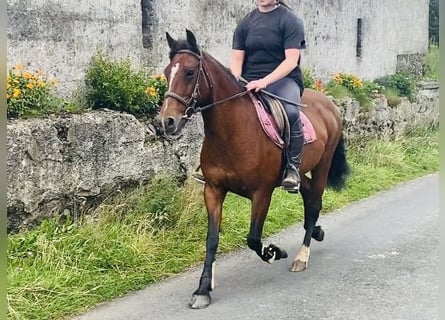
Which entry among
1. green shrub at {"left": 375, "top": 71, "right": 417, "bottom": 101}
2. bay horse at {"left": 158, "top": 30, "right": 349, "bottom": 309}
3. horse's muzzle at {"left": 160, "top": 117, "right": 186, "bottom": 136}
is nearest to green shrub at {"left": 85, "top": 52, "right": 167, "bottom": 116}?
bay horse at {"left": 158, "top": 30, "right": 349, "bottom": 309}

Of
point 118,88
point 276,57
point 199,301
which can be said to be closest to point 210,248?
point 199,301

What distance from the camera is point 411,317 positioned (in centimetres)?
503

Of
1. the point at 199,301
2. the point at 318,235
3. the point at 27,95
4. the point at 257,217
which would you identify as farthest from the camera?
the point at 318,235

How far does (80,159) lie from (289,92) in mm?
2228

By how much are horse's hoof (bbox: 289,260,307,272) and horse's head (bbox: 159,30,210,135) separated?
81.3 inches

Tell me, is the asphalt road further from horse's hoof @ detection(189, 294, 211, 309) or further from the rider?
the rider

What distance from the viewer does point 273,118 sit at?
5781 millimetres

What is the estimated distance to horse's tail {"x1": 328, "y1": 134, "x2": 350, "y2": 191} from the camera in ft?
25.4

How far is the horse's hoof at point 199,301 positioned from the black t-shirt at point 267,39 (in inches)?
80.0

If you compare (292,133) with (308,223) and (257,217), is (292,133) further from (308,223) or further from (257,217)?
(308,223)

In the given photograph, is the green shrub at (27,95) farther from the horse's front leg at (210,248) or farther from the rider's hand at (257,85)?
the rider's hand at (257,85)

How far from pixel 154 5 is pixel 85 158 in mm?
3255

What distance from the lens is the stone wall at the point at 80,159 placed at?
6.01 m

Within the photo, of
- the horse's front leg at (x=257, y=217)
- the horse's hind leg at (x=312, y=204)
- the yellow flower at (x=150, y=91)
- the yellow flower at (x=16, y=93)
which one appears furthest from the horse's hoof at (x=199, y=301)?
the yellow flower at (x=150, y=91)
